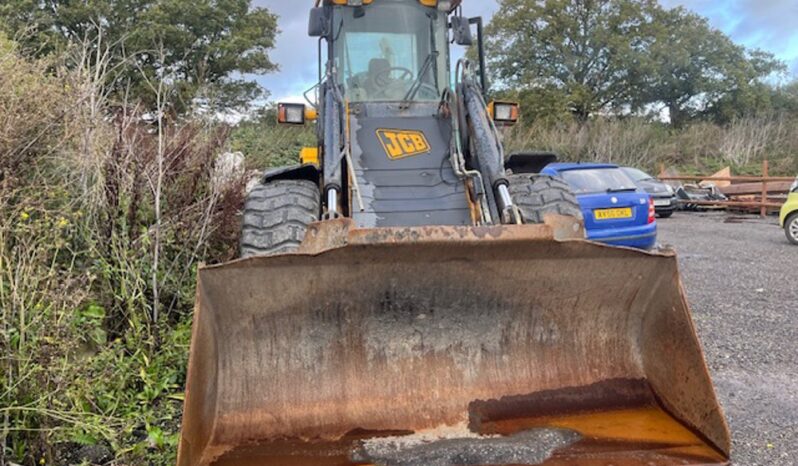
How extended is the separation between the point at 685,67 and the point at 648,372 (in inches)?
1430

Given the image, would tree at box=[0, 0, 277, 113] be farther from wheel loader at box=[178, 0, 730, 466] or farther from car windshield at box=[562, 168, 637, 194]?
wheel loader at box=[178, 0, 730, 466]

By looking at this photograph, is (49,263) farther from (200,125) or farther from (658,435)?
(658,435)

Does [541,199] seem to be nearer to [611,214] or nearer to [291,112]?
[291,112]

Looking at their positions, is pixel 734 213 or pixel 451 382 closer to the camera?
pixel 451 382

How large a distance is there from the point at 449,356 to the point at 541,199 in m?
1.61

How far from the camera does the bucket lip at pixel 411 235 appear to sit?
2.80 meters

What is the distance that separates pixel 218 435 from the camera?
2.92m

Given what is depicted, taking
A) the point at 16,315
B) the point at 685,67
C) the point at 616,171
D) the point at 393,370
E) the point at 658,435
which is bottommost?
the point at 658,435

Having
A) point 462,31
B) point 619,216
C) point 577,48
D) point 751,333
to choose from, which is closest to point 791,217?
point 619,216

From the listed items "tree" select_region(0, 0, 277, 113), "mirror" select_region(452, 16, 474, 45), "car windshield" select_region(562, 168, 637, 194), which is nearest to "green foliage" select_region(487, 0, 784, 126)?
"tree" select_region(0, 0, 277, 113)

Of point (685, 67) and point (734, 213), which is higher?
point (685, 67)

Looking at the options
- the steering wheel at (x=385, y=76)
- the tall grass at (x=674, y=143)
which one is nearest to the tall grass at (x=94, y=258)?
the steering wheel at (x=385, y=76)

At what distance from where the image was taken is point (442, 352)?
3.35m

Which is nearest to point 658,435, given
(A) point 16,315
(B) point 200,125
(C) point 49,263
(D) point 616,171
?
(A) point 16,315
